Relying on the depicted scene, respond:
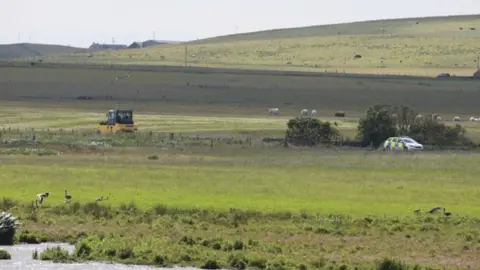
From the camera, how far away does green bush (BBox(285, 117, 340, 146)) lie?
259ft

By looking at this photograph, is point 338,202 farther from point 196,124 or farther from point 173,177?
point 196,124

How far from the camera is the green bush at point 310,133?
7900cm

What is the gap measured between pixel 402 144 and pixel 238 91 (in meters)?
62.4

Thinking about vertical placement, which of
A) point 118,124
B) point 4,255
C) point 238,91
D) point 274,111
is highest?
point 4,255

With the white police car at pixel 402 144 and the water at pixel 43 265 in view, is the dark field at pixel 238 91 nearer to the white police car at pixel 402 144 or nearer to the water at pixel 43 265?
the white police car at pixel 402 144

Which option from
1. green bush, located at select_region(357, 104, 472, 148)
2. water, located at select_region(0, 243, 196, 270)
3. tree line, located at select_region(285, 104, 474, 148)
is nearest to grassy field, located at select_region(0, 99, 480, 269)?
water, located at select_region(0, 243, 196, 270)

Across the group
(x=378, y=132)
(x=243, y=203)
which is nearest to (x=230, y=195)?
(x=243, y=203)

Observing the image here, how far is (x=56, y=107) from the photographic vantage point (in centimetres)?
11300

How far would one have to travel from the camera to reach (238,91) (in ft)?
440

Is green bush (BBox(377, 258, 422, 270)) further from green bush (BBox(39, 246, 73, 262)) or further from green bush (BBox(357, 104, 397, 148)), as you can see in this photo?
green bush (BBox(357, 104, 397, 148))

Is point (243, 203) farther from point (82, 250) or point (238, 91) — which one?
point (238, 91)

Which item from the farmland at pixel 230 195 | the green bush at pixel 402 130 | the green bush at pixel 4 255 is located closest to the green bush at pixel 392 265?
the farmland at pixel 230 195

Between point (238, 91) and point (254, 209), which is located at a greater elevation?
point (254, 209)

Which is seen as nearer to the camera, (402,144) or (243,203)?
(243,203)
